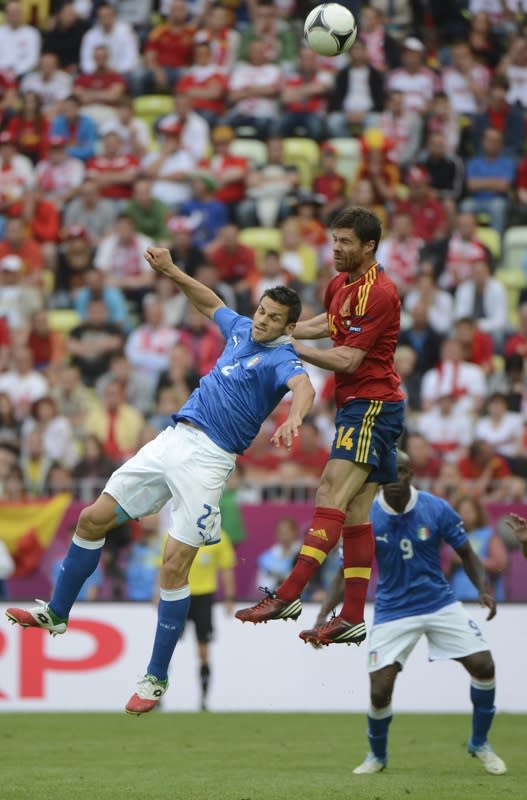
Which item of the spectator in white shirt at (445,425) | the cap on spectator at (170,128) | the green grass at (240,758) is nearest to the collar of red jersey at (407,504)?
the green grass at (240,758)

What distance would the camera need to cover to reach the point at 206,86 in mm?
23594

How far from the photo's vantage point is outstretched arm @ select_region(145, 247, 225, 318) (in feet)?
33.1

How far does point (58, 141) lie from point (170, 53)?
2.64 metres

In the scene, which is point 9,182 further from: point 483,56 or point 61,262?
point 483,56

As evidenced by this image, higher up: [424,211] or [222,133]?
[222,133]

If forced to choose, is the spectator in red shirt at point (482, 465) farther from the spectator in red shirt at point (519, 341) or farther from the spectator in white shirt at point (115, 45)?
the spectator in white shirt at point (115, 45)

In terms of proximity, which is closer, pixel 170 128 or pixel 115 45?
pixel 170 128

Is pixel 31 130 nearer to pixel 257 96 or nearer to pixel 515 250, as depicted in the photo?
pixel 257 96

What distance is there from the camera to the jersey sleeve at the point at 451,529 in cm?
1230

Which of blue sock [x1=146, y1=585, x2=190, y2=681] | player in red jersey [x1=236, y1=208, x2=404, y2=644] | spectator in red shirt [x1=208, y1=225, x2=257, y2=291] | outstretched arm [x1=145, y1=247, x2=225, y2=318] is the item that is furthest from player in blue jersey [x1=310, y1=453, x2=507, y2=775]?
spectator in red shirt [x1=208, y1=225, x2=257, y2=291]

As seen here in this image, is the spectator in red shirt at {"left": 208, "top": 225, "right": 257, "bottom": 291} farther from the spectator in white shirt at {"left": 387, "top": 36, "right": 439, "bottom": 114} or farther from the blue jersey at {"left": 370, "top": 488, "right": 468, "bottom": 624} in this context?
the blue jersey at {"left": 370, "top": 488, "right": 468, "bottom": 624}

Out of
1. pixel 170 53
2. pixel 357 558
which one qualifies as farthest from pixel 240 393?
pixel 170 53

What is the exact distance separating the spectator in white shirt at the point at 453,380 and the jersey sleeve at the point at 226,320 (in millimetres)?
8420

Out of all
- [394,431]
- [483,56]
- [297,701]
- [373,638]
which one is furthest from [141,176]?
[394,431]
